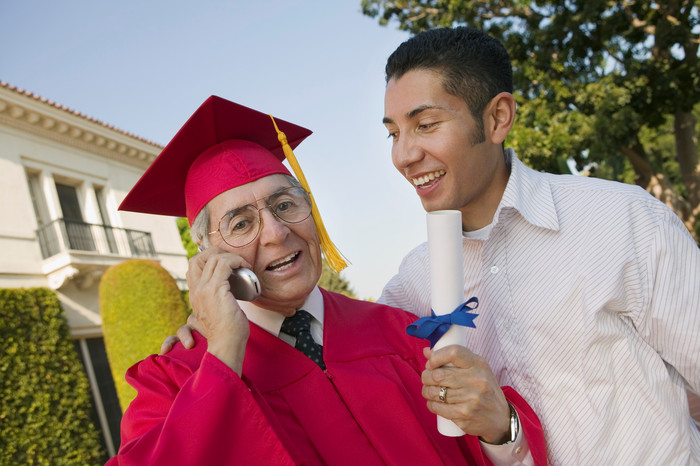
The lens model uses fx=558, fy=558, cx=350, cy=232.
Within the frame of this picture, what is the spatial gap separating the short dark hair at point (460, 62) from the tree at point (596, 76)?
835cm

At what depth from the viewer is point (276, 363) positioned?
6.77 feet

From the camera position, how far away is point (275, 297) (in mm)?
2143

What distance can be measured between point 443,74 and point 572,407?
138 centimetres

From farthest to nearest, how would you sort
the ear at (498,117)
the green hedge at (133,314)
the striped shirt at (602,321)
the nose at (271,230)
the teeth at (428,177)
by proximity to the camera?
the green hedge at (133,314) < the ear at (498,117) < the teeth at (428,177) < the nose at (271,230) < the striped shirt at (602,321)

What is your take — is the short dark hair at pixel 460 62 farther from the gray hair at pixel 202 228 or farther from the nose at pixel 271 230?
the gray hair at pixel 202 228

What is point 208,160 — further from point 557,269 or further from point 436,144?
point 557,269

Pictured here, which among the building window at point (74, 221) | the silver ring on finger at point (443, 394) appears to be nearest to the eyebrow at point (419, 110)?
the silver ring on finger at point (443, 394)

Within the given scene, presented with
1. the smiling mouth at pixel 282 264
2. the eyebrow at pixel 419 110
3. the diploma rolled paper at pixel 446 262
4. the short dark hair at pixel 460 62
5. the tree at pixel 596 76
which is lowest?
the diploma rolled paper at pixel 446 262

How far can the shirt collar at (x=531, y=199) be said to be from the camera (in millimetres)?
2191

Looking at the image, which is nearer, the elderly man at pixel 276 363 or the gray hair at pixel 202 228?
the elderly man at pixel 276 363

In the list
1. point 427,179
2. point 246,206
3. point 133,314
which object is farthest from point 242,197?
point 133,314

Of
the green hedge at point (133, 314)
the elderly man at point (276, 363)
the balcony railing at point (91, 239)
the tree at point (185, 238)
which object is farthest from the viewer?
the tree at point (185, 238)

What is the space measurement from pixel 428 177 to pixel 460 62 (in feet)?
1.62

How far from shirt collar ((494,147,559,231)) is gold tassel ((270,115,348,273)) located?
0.69 meters
